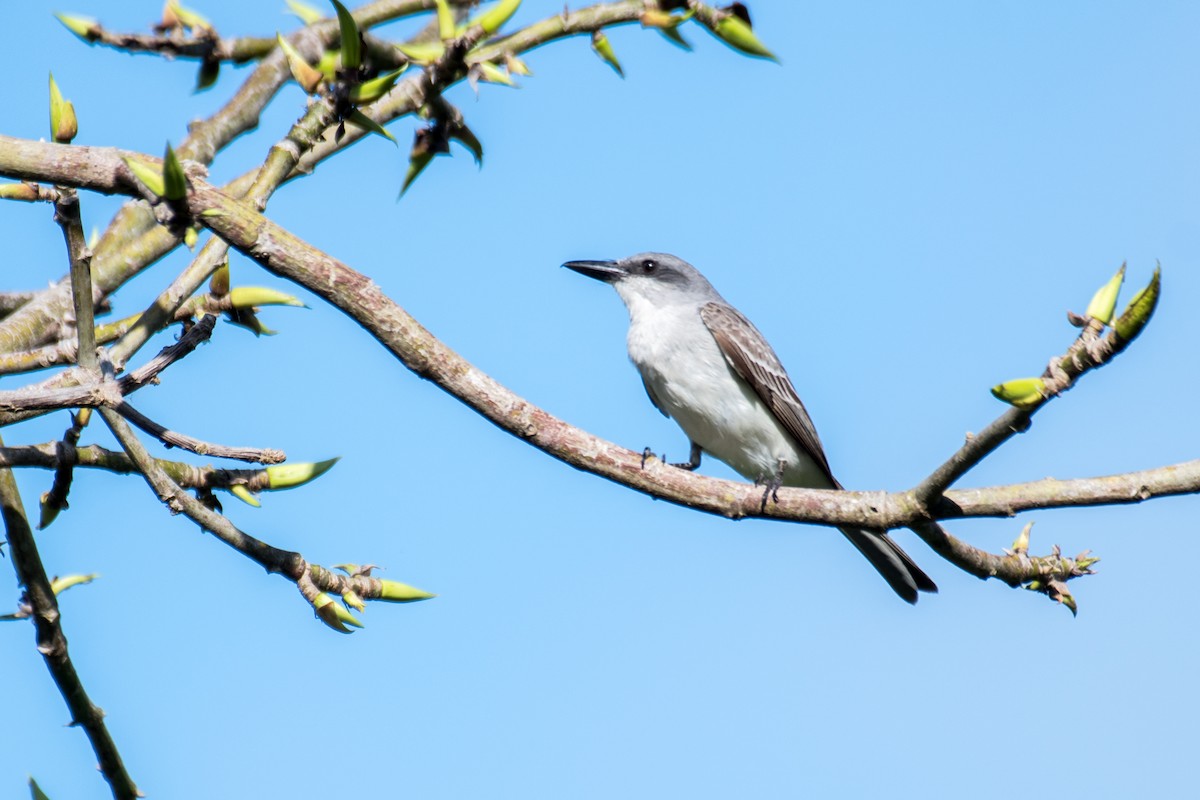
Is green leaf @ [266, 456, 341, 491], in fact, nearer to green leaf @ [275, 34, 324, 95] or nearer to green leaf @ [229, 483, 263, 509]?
green leaf @ [229, 483, 263, 509]

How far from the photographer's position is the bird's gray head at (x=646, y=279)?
865cm

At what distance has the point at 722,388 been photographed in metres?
8.12

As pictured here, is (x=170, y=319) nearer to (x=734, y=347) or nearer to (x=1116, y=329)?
(x=1116, y=329)

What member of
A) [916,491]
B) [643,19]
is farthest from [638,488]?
[643,19]

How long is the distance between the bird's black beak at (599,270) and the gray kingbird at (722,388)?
0.03 m

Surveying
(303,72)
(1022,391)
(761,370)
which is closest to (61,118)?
(303,72)

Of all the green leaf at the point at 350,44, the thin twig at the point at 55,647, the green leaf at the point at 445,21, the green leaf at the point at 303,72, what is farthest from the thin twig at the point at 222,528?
the green leaf at the point at 445,21

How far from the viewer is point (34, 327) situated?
4391mm

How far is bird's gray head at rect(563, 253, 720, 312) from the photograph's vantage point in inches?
340

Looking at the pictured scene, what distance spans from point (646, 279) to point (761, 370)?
1180mm

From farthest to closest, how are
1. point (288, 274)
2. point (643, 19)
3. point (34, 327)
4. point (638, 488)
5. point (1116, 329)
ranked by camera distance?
point (34, 327)
point (638, 488)
point (643, 19)
point (288, 274)
point (1116, 329)

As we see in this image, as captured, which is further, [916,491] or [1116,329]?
[916,491]

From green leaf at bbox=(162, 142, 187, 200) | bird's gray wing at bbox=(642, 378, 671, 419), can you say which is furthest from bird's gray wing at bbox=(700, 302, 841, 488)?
green leaf at bbox=(162, 142, 187, 200)

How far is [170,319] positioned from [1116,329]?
302 cm
